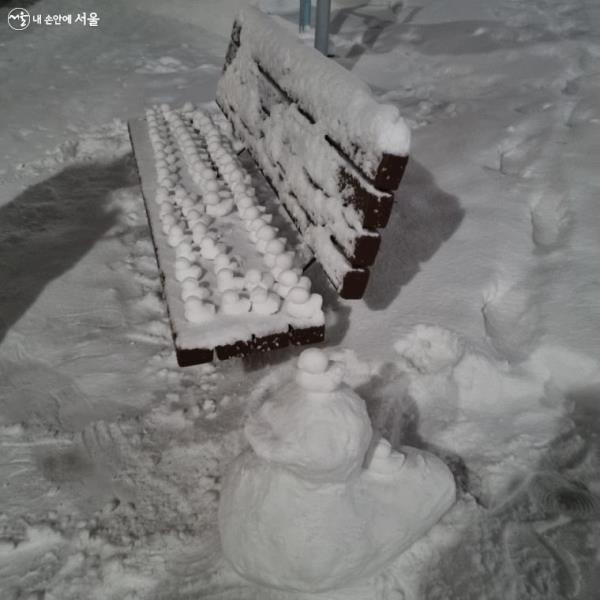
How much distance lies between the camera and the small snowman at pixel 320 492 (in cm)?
141

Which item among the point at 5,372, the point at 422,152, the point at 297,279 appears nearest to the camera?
the point at 297,279

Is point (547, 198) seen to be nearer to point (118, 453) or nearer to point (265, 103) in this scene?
point (265, 103)

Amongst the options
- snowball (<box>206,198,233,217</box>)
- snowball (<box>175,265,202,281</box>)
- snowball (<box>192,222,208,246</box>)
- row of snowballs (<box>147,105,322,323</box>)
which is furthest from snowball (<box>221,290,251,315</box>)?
snowball (<box>206,198,233,217</box>)

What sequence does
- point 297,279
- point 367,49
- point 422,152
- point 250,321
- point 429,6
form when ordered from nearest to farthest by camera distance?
point 250,321
point 297,279
point 422,152
point 367,49
point 429,6

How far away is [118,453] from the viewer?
217 cm

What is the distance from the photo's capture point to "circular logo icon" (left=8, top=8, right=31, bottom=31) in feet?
25.5

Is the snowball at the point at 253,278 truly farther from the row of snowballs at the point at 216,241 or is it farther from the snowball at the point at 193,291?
the snowball at the point at 193,291

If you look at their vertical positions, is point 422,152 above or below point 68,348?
above

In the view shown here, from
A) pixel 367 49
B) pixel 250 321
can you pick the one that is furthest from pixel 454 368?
pixel 367 49

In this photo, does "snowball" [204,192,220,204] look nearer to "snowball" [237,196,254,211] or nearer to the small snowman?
"snowball" [237,196,254,211]

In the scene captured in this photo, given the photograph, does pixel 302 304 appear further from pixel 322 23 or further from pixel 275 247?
pixel 322 23

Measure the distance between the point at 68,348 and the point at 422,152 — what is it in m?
2.70

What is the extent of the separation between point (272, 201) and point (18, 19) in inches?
287
